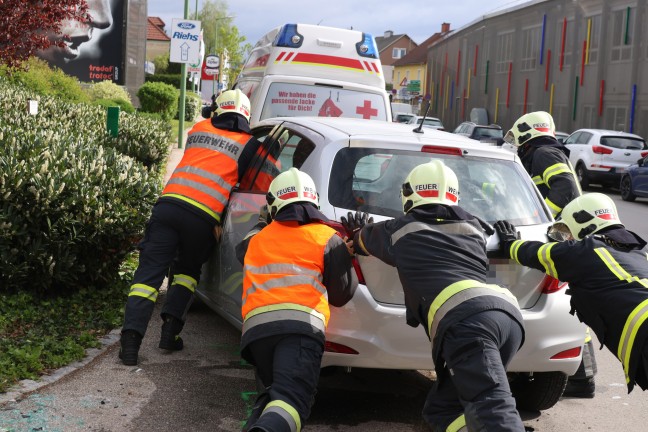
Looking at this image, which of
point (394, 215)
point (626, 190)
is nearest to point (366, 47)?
point (394, 215)

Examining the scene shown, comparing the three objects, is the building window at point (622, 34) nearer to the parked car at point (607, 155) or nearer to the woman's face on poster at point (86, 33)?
the parked car at point (607, 155)

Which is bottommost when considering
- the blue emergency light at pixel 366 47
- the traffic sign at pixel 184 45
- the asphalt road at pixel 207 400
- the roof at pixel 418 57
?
the asphalt road at pixel 207 400

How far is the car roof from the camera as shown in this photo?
5211mm

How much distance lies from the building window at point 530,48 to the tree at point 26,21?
34.3 metres

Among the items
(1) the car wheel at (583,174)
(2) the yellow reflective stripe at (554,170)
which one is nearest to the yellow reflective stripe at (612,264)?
(2) the yellow reflective stripe at (554,170)

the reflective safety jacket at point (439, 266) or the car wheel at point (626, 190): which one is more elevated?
the reflective safety jacket at point (439, 266)

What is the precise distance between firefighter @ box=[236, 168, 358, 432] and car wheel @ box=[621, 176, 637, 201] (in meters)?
18.1

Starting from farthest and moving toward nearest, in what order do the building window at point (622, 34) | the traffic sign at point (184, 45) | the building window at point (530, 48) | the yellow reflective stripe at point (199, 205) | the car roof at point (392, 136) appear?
the building window at point (530, 48), the building window at point (622, 34), the traffic sign at point (184, 45), the yellow reflective stripe at point (199, 205), the car roof at point (392, 136)

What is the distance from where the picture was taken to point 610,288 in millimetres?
4164

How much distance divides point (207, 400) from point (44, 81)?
16.2 metres

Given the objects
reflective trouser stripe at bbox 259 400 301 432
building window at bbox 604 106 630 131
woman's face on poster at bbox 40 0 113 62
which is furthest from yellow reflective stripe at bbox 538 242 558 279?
woman's face on poster at bbox 40 0 113 62

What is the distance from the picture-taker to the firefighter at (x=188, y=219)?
6035 mm

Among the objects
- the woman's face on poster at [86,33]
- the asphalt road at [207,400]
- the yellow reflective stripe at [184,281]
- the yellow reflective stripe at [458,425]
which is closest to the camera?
the yellow reflective stripe at [458,425]

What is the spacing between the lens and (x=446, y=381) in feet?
13.7
